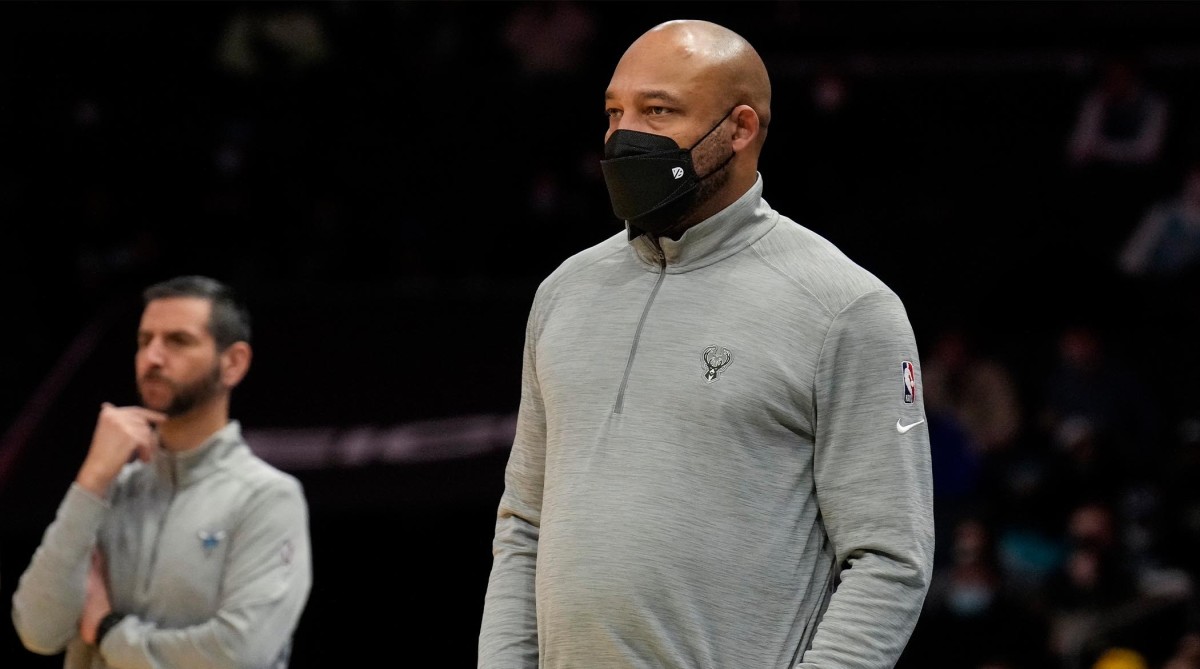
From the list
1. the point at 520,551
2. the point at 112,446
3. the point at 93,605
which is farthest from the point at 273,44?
the point at 520,551

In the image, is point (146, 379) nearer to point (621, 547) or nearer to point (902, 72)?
point (621, 547)

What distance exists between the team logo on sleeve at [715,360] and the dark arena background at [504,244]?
4.49 m

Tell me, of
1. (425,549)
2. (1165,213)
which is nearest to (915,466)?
(425,549)

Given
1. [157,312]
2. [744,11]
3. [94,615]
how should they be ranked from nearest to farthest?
[94,615]
[157,312]
[744,11]

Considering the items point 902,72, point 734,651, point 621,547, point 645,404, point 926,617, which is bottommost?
point 926,617

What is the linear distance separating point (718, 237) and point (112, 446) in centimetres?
191

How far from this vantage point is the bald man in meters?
2.29

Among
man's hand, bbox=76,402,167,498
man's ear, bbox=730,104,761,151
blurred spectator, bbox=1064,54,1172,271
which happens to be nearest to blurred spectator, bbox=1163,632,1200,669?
blurred spectator, bbox=1064,54,1172,271

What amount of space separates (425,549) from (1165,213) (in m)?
4.26

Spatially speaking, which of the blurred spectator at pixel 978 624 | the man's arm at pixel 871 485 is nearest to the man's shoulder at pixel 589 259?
the man's arm at pixel 871 485

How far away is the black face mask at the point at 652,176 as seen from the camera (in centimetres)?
242

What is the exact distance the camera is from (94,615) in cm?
373

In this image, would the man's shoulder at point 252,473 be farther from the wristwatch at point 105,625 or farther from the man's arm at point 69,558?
the wristwatch at point 105,625

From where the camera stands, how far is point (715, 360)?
2.34 meters
